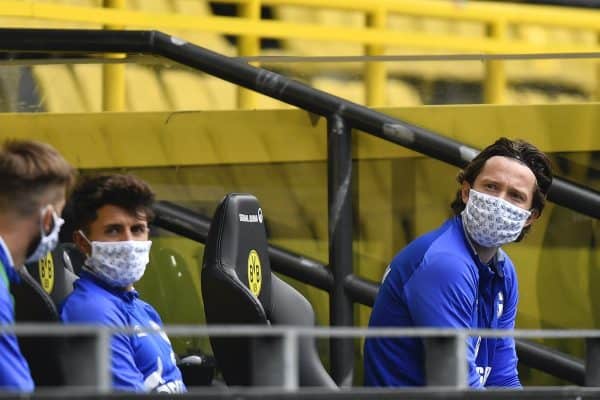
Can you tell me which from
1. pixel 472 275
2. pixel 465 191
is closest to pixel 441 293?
pixel 472 275

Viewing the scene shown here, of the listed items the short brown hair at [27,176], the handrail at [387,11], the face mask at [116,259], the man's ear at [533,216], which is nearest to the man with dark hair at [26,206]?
the short brown hair at [27,176]

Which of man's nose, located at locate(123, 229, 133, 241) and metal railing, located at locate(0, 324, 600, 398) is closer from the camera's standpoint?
metal railing, located at locate(0, 324, 600, 398)

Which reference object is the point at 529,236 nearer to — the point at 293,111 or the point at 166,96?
the point at 293,111

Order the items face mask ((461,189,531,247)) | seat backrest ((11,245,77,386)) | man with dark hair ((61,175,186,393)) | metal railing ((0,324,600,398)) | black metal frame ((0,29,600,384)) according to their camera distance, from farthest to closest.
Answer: black metal frame ((0,29,600,384)) → face mask ((461,189,531,247)) → man with dark hair ((61,175,186,393)) → seat backrest ((11,245,77,386)) → metal railing ((0,324,600,398))

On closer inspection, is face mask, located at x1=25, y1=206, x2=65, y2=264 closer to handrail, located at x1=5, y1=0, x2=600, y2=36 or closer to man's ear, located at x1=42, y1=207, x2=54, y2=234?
man's ear, located at x1=42, y1=207, x2=54, y2=234

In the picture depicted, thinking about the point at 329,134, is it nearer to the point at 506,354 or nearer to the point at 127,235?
the point at 506,354

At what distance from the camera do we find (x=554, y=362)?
201 inches

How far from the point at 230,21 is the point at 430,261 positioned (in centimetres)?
272

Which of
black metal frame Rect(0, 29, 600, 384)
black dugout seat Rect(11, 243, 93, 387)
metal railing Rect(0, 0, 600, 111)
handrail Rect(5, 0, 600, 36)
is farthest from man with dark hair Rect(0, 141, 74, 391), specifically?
handrail Rect(5, 0, 600, 36)

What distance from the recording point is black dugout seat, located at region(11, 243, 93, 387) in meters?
2.78

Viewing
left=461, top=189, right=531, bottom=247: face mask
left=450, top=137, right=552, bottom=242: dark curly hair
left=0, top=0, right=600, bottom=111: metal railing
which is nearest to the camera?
left=461, top=189, right=531, bottom=247: face mask

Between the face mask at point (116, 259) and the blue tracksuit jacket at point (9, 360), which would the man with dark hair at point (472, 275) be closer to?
the face mask at point (116, 259)

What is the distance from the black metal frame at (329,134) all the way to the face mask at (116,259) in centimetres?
137

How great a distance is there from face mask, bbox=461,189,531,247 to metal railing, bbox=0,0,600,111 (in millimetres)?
1355
